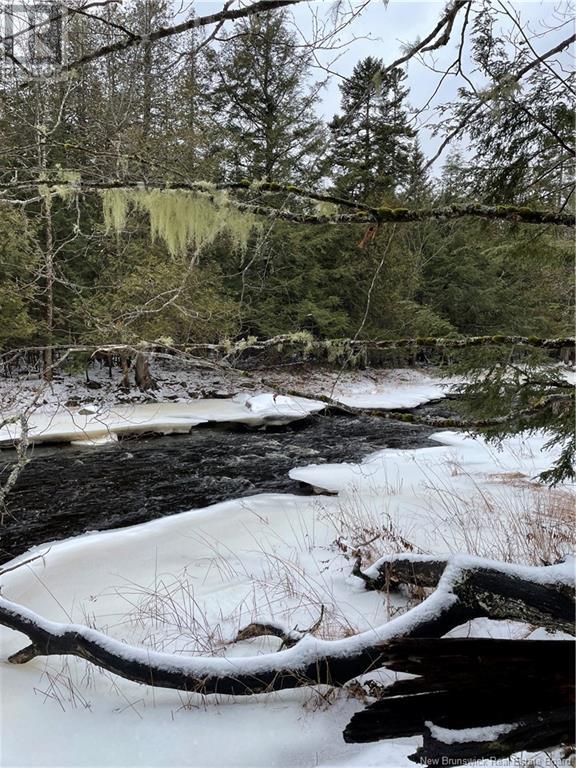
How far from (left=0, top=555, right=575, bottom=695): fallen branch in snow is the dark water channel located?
3.12 metres

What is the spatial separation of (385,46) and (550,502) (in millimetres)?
4768

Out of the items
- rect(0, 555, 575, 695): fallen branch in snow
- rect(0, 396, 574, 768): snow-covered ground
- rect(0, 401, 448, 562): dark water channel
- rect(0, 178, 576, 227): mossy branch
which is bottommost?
rect(0, 401, 448, 562): dark water channel

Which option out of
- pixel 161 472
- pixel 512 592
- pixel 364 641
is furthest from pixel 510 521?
pixel 161 472

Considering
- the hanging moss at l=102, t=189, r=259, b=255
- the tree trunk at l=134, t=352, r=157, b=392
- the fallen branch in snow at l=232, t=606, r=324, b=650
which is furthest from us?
the tree trunk at l=134, t=352, r=157, b=392

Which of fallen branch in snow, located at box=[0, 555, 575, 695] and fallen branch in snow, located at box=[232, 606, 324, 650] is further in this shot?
fallen branch in snow, located at box=[232, 606, 324, 650]

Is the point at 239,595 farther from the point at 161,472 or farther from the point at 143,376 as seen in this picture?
the point at 143,376

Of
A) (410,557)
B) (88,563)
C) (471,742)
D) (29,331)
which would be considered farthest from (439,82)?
(29,331)

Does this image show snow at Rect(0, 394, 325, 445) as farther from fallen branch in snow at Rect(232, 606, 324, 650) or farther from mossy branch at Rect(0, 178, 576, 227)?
mossy branch at Rect(0, 178, 576, 227)

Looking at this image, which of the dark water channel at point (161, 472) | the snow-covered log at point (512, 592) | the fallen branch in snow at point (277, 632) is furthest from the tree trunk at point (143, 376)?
the snow-covered log at point (512, 592)

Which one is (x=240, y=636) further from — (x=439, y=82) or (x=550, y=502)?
(x=550, y=502)

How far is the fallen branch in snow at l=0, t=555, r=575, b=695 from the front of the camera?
187 centimetres

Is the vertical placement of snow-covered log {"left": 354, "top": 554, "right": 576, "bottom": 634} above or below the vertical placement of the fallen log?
above

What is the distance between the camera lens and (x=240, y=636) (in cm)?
283

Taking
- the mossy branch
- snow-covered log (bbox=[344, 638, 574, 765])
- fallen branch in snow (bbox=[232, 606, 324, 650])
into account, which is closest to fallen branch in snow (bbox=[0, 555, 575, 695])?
snow-covered log (bbox=[344, 638, 574, 765])
